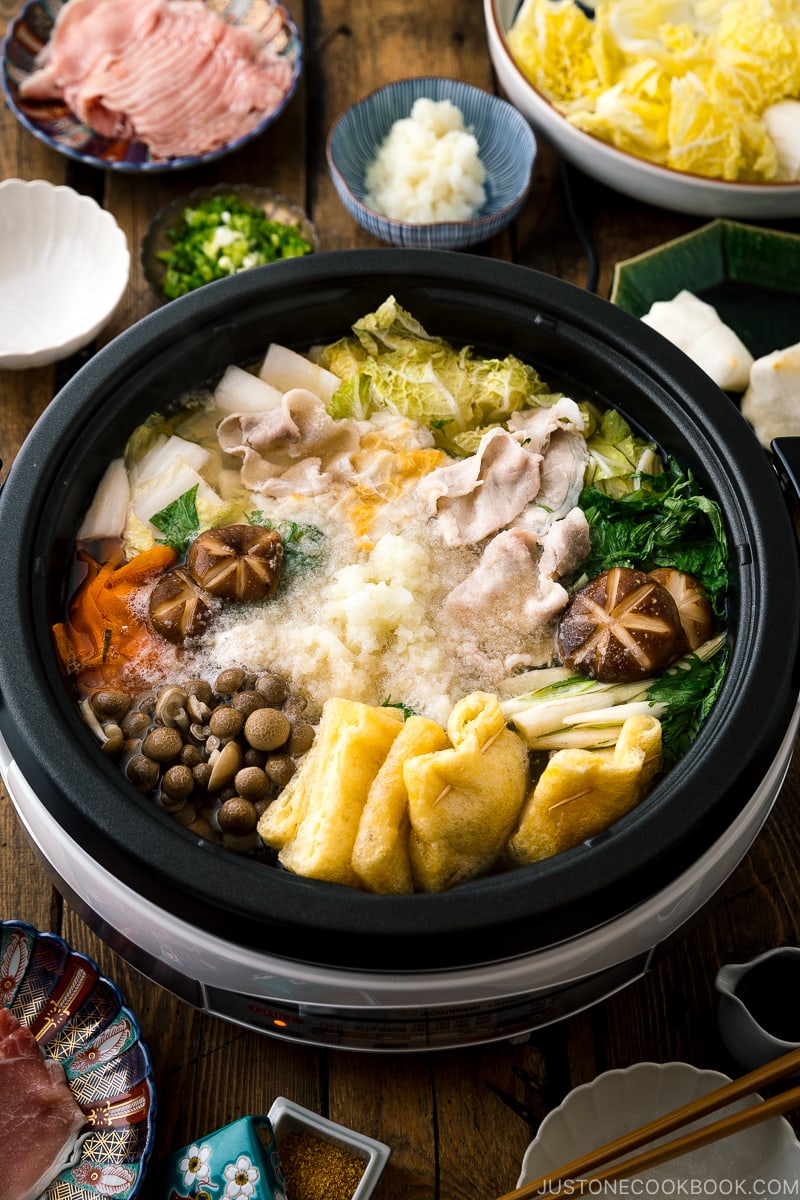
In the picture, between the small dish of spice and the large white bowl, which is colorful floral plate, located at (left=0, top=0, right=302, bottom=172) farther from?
the small dish of spice

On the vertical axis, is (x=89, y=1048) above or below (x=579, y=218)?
below

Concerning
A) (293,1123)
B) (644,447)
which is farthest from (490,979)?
(644,447)

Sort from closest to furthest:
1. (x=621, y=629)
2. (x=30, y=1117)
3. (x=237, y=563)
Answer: (x=30, y=1117)
(x=621, y=629)
(x=237, y=563)

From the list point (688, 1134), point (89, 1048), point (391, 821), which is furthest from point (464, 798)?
point (89, 1048)

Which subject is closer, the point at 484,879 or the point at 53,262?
the point at 484,879

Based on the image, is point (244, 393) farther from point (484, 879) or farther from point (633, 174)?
point (633, 174)

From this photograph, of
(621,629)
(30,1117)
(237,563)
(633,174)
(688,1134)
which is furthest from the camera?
(633,174)

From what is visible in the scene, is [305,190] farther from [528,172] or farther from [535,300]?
[535,300]
